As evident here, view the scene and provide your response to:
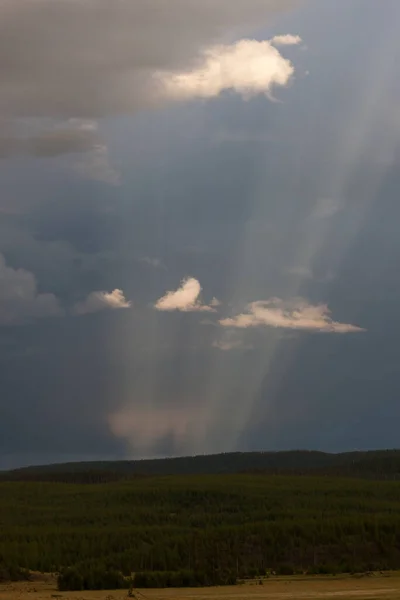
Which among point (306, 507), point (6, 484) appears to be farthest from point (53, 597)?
point (6, 484)

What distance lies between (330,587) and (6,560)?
20.3m

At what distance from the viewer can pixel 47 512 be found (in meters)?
90.5

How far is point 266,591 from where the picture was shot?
3916 cm

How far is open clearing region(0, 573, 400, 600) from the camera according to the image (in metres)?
35.8

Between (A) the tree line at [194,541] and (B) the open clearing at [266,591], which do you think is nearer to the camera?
(B) the open clearing at [266,591]

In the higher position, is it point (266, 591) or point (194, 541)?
point (194, 541)

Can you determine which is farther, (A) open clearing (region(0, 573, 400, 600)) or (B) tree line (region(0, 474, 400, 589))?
(B) tree line (region(0, 474, 400, 589))

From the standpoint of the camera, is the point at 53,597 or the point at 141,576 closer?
the point at 53,597

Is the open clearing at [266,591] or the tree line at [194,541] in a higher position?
the tree line at [194,541]

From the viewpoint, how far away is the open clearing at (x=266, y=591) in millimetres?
35844

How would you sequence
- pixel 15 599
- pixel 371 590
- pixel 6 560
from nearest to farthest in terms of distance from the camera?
pixel 15 599
pixel 371 590
pixel 6 560

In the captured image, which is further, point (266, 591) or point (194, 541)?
point (194, 541)

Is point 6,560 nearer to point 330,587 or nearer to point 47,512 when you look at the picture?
point 330,587

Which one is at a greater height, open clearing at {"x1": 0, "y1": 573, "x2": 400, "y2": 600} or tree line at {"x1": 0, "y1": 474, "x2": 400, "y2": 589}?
tree line at {"x1": 0, "y1": 474, "x2": 400, "y2": 589}
